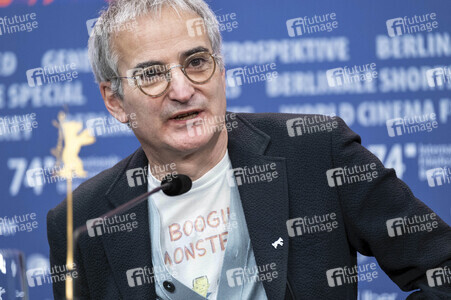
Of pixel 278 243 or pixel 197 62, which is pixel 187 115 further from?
pixel 278 243

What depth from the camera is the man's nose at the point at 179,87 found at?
1.59 meters

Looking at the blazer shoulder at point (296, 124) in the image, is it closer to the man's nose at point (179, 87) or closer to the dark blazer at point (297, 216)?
the dark blazer at point (297, 216)

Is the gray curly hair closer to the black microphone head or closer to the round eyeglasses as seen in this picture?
the round eyeglasses

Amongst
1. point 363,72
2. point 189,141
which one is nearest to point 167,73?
point 189,141

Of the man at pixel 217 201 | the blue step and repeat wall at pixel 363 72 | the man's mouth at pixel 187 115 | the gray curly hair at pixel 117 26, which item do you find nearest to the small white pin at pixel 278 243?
the man at pixel 217 201

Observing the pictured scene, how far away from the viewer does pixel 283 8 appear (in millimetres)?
2930

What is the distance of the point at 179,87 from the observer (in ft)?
5.21

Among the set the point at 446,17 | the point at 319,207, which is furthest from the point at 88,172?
the point at 446,17

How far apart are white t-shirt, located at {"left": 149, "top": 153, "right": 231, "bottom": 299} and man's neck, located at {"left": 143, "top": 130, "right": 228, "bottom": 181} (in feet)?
0.07

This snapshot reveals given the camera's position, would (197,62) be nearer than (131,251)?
Yes

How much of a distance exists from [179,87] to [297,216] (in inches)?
19.6

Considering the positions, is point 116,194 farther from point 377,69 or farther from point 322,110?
point 377,69

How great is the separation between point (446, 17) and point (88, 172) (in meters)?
1.96

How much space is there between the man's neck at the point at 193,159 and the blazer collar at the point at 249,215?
52mm
